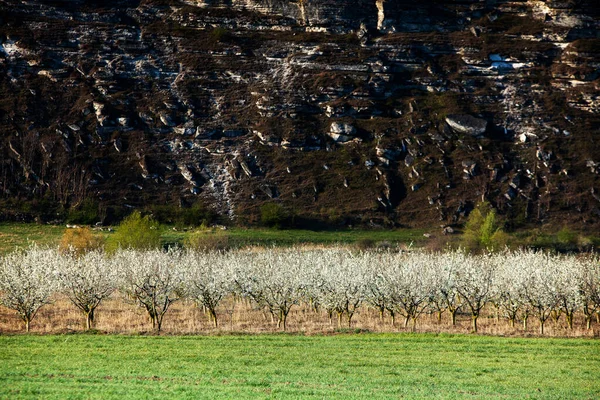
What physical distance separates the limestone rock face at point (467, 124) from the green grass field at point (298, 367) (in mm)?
83885

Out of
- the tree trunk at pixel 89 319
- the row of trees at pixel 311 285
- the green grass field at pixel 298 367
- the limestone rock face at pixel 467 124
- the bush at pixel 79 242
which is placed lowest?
the green grass field at pixel 298 367

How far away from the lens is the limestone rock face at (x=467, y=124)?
12538 centimetres

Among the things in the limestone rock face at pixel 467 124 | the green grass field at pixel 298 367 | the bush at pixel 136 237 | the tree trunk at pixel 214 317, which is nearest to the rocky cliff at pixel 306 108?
the limestone rock face at pixel 467 124

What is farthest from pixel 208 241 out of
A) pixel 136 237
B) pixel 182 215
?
pixel 182 215

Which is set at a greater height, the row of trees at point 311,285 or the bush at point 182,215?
the bush at point 182,215

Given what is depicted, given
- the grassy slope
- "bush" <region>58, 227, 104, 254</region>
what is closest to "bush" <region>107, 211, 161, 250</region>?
"bush" <region>58, 227, 104, 254</region>

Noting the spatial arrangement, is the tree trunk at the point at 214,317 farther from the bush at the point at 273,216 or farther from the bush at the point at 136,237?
the bush at the point at 273,216

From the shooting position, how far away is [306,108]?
426 ft

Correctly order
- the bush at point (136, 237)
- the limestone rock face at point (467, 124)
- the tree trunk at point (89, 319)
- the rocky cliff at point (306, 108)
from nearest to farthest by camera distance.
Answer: the tree trunk at point (89, 319), the bush at point (136, 237), the rocky cliff at point (306, 108), the limestone rock face at point (467, 124)

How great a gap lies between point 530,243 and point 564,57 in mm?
64700

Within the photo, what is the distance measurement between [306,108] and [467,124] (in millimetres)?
25329

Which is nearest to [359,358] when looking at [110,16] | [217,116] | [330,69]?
[217,116]

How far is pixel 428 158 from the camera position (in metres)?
119

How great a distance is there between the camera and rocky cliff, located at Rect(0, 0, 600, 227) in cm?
11069
